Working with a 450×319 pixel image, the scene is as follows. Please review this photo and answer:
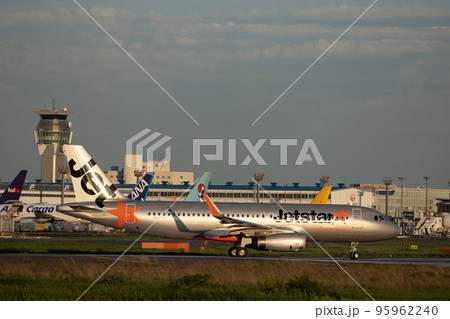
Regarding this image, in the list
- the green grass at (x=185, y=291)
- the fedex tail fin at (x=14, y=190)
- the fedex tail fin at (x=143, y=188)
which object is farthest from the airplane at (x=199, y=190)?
the green grass at (x=185, y=291)

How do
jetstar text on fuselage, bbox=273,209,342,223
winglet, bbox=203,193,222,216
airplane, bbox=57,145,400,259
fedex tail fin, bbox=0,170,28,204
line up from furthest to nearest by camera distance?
fedex tail fin, bbox=0,170,28,204 < jetstar text on fuselage, bbox=273,209,342,223 < airplane, bbox=57,145,400,259 < winglet, bbox=203,193,222,216

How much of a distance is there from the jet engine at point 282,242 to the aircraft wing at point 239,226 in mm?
1115

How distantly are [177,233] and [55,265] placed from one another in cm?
1312

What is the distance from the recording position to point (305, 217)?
52000mm

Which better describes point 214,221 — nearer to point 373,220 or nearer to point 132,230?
point 132,230

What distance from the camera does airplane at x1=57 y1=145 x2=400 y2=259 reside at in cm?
4966

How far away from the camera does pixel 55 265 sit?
1522 inches

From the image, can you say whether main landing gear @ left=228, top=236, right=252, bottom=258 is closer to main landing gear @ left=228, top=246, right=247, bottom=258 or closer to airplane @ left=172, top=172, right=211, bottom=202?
main landing gear @ left=228, top=246, right=247, bottom=258

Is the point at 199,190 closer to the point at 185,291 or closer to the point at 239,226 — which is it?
the point at 239,226

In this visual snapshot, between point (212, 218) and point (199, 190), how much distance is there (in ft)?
102

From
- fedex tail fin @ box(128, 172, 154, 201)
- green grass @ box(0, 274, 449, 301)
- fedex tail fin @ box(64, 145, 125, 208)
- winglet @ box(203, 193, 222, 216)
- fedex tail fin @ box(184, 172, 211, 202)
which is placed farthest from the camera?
fedex tail fin @ box(128, 172, 154, 201)

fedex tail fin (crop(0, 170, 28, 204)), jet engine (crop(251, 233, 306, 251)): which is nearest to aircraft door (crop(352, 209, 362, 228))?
jet engine (crop(251, 233, 306, 251))

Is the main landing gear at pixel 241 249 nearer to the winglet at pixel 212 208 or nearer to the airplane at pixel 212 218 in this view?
the airplane at pixel 212 218

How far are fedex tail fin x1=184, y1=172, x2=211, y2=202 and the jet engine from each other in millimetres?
27492
